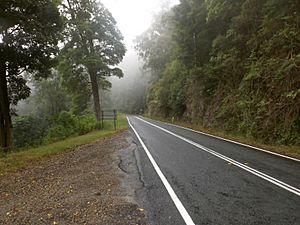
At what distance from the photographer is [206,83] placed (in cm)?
2536

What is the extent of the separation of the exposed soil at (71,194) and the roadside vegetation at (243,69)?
288 inches

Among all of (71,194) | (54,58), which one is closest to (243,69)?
(54,58)

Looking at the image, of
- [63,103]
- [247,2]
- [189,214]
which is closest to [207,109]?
[247,2]

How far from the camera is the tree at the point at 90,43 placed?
2581cm

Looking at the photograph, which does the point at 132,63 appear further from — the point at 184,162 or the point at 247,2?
the point at 184,162

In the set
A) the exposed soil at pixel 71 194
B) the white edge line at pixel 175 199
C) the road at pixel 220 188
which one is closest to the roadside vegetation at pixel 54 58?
the exposed soil at pixel 71 194

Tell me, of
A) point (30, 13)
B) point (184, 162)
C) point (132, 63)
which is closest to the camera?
point (184, 162)

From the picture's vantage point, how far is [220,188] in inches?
268

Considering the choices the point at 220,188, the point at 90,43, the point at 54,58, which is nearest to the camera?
the point at 220,188

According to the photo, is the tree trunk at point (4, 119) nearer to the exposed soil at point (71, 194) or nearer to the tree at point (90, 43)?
the exposed soil at point (71, 194)

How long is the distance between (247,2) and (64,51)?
49.2ft

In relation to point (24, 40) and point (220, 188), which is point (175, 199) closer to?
point (220, 188)

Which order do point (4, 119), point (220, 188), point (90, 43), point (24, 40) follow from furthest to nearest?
1. point (90, 43)
2. point (4, 119)
3. point (24, 40)
4. point (220, 188)

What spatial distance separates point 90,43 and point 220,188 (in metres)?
22.9
